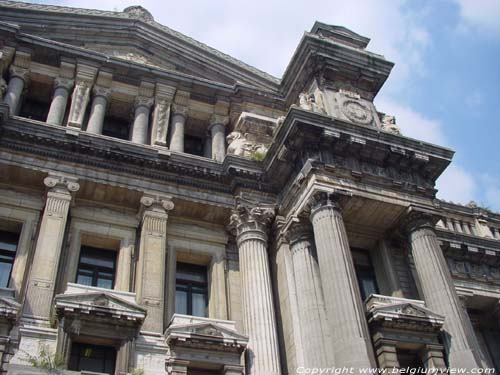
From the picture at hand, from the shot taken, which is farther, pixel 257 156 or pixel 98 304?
pixel 257 156

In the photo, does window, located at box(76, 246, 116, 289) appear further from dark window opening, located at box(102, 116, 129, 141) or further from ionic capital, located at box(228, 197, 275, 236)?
dark window opening, located at box(102, 116, 129, 141)

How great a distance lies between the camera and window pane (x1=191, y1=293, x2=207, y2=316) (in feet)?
80.1

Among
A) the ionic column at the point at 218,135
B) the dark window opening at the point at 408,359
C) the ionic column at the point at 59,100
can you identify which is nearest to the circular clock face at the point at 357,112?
the ionic column at the point at 218,135

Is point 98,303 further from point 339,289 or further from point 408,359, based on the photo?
point 408,359

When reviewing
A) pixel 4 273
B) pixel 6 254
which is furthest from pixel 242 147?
pixel 4 273

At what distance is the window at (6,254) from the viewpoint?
2245cm

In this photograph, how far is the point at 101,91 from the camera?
28.9 m

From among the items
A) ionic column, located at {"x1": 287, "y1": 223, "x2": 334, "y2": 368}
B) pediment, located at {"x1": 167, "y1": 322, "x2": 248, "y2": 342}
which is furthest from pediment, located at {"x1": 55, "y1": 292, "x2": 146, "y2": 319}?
ionic column, located at {"x1": 287, "y1": 223, "x2": 334, "y2": 368}

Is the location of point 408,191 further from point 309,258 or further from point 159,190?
point 159,190

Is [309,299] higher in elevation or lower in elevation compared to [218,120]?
lower

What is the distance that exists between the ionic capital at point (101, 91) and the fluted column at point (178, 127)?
331 cm

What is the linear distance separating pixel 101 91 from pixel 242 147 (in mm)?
7426

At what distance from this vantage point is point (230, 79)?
32.7m

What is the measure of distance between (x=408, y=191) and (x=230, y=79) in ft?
40.2
